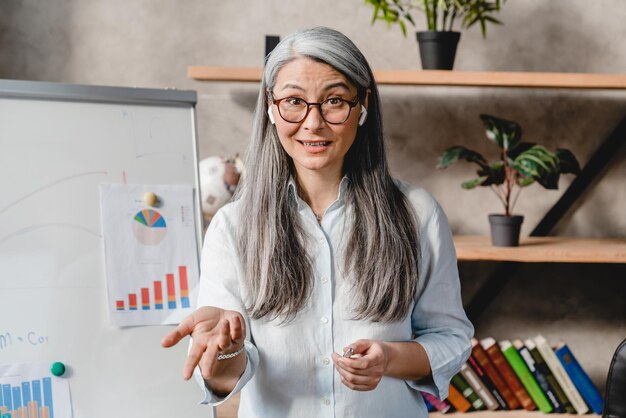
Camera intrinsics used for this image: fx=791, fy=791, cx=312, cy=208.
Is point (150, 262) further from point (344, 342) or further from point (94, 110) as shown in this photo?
point (344, 342)

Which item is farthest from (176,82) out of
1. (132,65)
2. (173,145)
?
(173,145)

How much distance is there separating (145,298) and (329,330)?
628mm

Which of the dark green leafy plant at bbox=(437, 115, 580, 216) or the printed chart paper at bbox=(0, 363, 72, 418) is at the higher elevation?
the dark green leafy plant at bbox=(437, 115, 580, 216)

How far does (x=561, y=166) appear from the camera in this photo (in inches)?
87.7

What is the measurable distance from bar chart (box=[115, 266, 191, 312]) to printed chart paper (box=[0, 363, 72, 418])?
21 cm

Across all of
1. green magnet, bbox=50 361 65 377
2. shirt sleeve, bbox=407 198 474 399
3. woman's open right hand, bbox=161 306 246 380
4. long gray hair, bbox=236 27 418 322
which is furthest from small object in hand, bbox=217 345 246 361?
green magnet, bbox=50 361 65 377

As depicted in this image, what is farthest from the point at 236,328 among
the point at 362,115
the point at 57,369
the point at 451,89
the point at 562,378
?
the point at 451,89

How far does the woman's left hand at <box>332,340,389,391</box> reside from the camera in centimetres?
123

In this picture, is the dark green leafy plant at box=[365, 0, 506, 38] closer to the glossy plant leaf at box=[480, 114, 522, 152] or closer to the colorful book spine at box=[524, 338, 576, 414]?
the glossy plant leaf at box=[480, 114, 522, 152]

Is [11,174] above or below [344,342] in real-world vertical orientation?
above

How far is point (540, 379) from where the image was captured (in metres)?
2.37

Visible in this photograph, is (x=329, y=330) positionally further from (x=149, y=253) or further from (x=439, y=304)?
(x=149, y=253)

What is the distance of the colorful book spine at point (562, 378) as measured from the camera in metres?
2.36

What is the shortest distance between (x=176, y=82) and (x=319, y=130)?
133 cm
